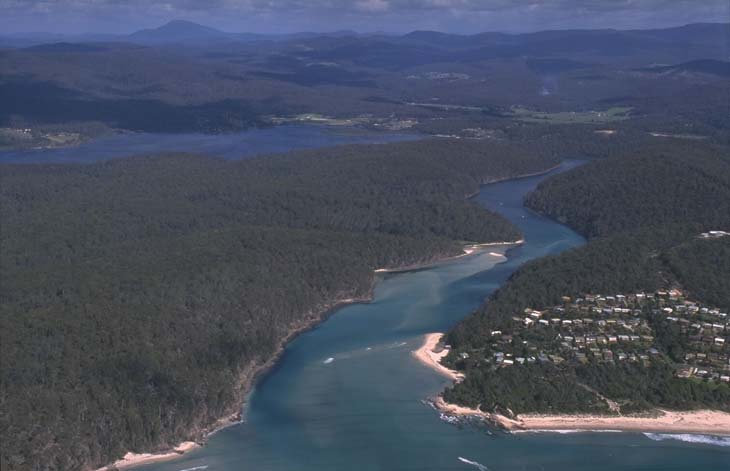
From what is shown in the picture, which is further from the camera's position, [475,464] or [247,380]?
[247,380]

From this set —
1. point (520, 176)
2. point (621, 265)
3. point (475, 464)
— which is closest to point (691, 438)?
point (475, 464)

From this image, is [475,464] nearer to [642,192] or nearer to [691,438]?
[691,438]

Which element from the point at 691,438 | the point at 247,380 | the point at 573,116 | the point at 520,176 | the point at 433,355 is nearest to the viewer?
the point at 691,438

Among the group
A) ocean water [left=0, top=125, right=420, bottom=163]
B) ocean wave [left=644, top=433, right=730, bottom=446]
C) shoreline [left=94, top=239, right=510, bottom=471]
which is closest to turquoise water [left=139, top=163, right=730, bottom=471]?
ocean wave [left=644, top=433, right=730, bottom=446]

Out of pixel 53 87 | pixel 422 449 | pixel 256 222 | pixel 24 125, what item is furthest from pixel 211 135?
pixel 422 449

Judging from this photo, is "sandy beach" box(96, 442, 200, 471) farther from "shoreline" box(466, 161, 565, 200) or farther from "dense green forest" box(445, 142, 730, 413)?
"shoreline" box(466, 161, 565, 200)

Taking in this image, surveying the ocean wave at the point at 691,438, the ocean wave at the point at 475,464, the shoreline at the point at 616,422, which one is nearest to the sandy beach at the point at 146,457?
the ocean wave at the point at 475,464

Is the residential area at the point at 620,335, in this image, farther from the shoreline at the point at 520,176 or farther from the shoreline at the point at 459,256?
the shoreline at the point at 520,176
